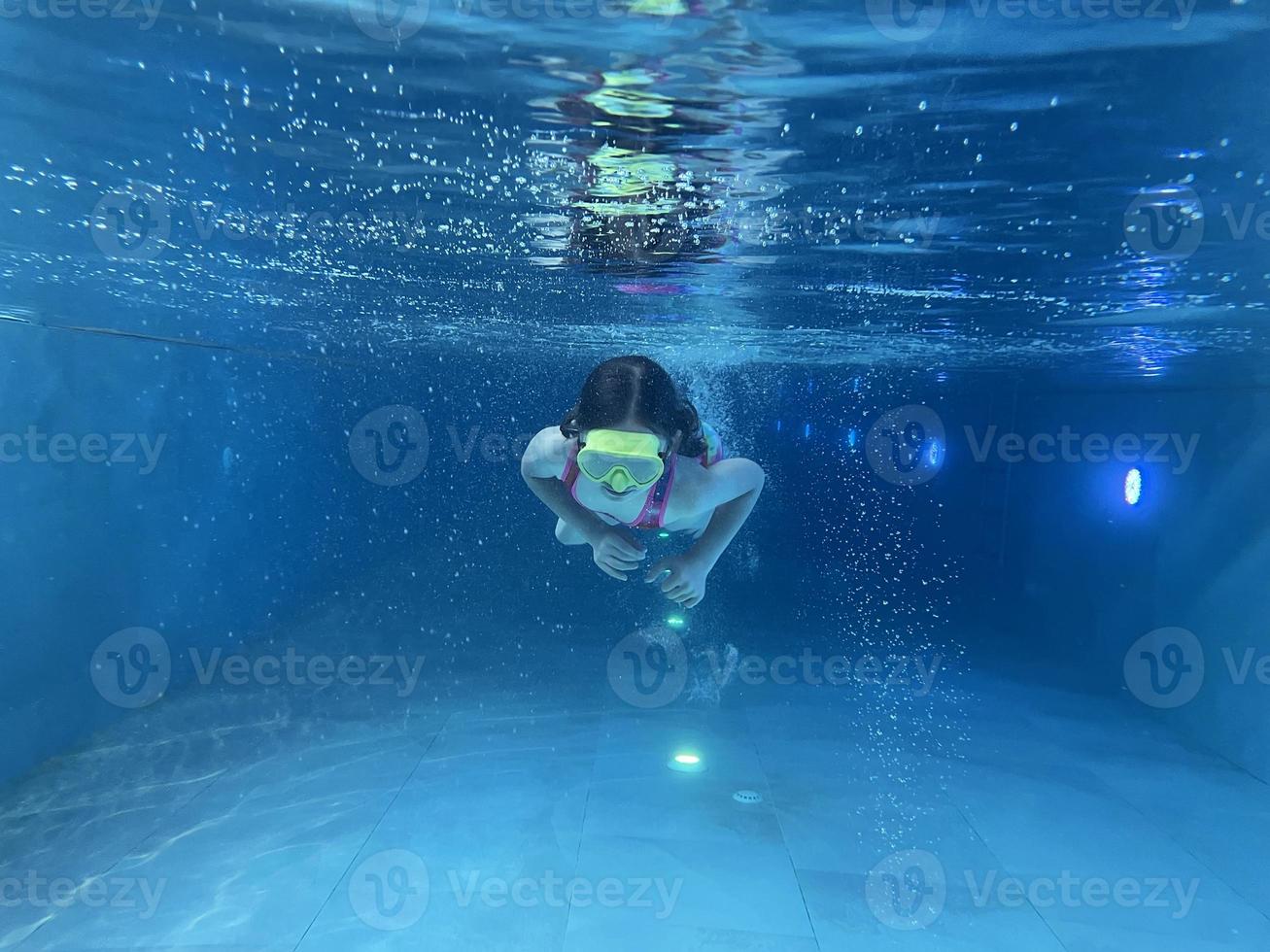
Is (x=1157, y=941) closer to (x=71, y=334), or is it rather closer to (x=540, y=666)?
(x=540, y=666)

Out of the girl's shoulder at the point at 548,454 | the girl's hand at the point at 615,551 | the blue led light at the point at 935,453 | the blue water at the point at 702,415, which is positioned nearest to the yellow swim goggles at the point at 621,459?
the girl's hand at the point at 615,551

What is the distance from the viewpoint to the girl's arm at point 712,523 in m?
5.75

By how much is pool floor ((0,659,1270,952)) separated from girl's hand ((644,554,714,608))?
9.53ft

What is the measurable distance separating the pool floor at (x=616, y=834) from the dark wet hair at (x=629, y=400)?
4211 millimetres

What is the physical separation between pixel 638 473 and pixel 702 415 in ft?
19.1

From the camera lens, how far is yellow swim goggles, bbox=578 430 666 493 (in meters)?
4.87

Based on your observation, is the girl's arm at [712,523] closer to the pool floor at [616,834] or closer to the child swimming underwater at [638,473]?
the child swimming underwater at [638,473]

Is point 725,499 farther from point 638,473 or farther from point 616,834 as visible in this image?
point 616,834

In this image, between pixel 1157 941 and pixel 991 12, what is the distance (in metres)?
7.37

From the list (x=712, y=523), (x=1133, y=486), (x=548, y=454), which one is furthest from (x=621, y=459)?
(x=1133, y=486)

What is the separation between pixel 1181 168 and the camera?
24.2 ft

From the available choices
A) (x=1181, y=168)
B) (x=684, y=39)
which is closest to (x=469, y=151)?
(x=684, y=39)

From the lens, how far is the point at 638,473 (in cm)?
496

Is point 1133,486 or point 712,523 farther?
point 1133,486
